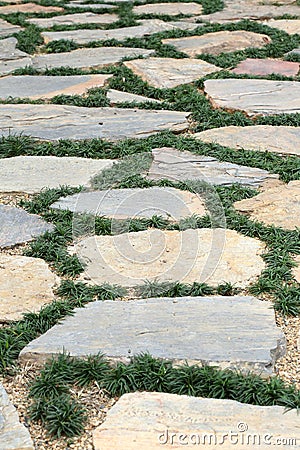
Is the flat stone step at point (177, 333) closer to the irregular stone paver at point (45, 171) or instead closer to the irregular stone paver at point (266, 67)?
the irregular stone paver at point (45, 171)

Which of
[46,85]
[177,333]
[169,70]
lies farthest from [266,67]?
[177,333]

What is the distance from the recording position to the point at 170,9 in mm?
6633

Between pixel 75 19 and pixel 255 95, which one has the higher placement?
pixel 75 19

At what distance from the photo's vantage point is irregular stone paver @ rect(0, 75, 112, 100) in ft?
15.3

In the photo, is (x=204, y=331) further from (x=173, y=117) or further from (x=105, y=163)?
(x=173, y=117)

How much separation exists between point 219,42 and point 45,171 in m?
2.43

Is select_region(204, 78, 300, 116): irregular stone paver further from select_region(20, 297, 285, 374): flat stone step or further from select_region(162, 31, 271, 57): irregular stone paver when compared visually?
select_region(20, 297, 285, 374): flat stone step

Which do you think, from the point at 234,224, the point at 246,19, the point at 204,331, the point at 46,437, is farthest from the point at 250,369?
the point at 246,19

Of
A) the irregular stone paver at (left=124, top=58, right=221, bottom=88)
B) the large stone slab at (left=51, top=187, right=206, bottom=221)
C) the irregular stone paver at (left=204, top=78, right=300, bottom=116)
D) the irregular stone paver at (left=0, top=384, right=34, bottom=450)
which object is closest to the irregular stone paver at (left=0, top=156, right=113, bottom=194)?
the large stone slab at (left=51, top=187, right=206, bottom=221)

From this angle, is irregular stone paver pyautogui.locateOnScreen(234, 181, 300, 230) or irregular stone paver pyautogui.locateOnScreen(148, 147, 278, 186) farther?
irregular stone paver pyautogui.locateOnScreen(148, 147, 278, 186)

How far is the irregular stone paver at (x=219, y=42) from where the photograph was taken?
552cm

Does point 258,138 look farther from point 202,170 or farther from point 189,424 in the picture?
point 189,424

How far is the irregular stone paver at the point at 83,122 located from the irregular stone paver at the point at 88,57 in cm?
85

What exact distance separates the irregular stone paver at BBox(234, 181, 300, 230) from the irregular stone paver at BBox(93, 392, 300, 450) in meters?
1.19
